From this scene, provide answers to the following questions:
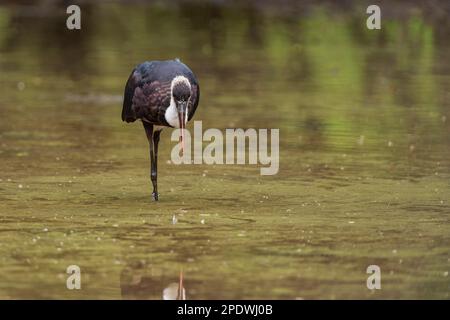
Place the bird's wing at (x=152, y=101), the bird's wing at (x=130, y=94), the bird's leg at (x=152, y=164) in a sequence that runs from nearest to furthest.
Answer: the bird's wing at (x=152, y=101), the bird's leg at (x=152, y=164), the bird's wing at (x=130, y=94)

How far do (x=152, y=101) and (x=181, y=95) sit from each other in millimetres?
392

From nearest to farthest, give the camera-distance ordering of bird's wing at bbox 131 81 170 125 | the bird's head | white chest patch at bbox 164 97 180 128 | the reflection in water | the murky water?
the reflection in water < the murky water < the bird's head < white chest patch at bbox 164 97 180 128 < bird's wing at bbox 131 81 170 125

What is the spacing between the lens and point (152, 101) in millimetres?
11766

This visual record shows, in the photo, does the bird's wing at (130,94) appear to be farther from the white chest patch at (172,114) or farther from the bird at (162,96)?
the white chest patch at (172,114)

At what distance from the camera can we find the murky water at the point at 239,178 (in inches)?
364

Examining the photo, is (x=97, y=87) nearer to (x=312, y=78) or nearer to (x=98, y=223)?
(x=312, y=78)

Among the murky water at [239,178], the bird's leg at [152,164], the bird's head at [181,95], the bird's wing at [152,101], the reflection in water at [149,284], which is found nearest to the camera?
the reflection in water at [149,284]

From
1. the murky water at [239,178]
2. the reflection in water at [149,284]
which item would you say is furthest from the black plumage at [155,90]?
the reflection in water at [149,284]

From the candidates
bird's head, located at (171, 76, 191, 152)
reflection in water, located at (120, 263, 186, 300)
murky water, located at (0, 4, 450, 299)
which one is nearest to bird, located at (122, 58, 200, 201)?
bird's head, located at (171, 76, 191, 152)

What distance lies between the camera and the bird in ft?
37.8

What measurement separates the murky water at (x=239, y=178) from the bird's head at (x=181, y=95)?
698mm

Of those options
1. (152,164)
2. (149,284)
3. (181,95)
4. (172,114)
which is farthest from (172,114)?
(149,284)

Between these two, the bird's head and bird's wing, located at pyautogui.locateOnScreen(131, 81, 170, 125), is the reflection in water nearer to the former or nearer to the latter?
the bird's head

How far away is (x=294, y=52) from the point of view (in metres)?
23.9
